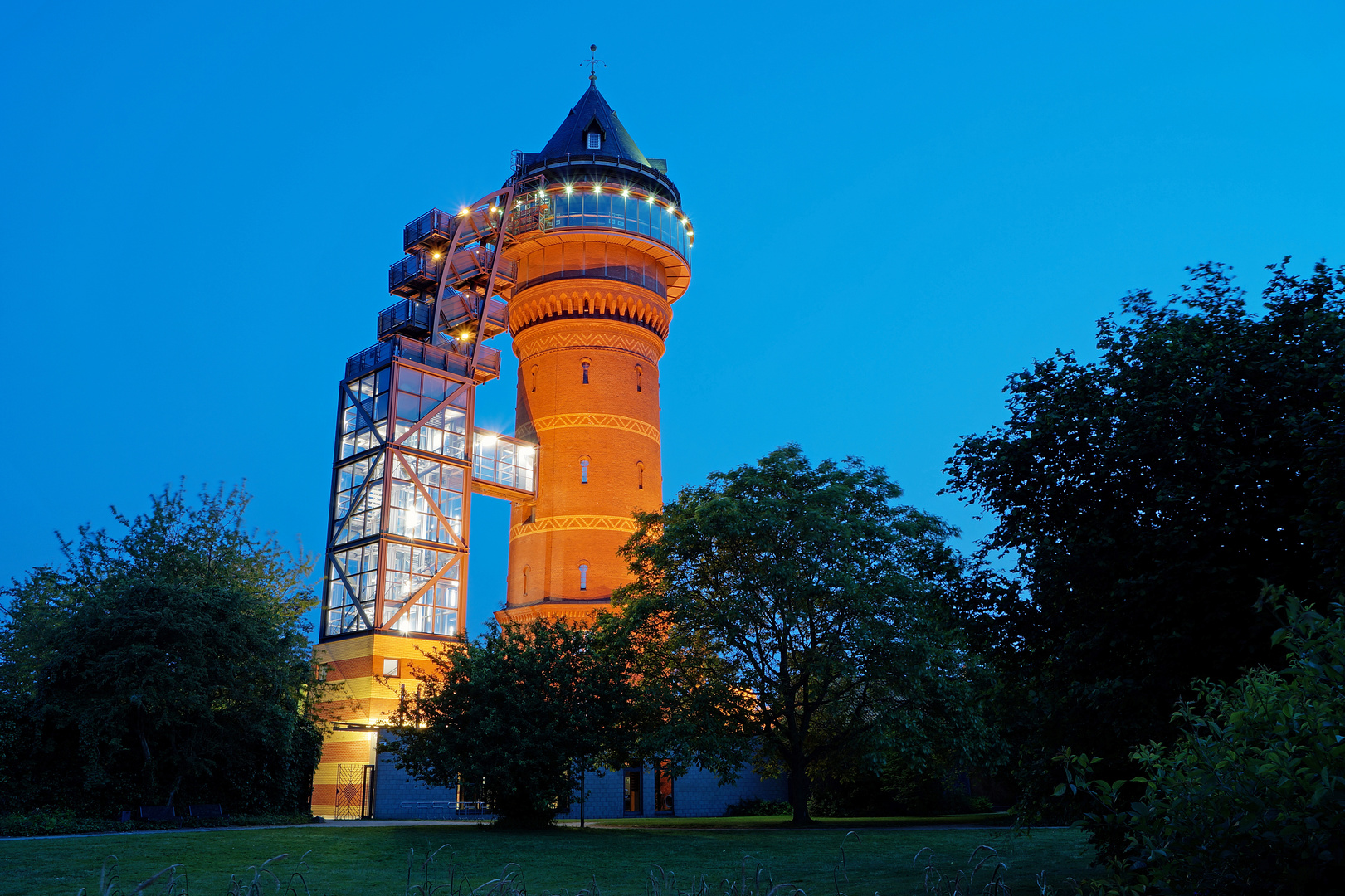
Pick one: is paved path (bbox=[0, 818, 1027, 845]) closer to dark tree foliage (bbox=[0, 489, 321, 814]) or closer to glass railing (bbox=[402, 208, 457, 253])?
dark tree foliage (bbox=[0, 489, 321, 814])

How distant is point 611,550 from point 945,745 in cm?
1998

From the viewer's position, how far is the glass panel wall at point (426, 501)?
4531 cm

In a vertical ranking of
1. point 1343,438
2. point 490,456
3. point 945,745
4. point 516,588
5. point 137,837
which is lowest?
point 137,837

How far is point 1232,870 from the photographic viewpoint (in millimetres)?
5410

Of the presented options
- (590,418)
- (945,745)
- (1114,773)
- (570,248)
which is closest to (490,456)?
(590,418)

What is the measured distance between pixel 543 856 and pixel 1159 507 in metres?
13.6

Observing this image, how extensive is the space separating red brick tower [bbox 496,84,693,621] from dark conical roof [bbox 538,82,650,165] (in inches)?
4.1

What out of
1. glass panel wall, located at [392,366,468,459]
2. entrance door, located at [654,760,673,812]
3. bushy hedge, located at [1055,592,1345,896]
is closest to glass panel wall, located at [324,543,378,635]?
glass panel wall, located at [392,366,468,459]

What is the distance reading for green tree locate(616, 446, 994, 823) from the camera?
1207 inches

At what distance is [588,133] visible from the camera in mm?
54500

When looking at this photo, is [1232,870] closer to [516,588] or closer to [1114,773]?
[1114,773]

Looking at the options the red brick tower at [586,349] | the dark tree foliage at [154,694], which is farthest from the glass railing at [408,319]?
the dark tree foliage at [154,694]

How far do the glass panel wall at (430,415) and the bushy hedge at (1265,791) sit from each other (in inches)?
1699

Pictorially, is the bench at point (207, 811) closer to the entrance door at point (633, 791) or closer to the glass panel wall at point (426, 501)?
the glass panel wall at point (426, 501)
